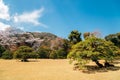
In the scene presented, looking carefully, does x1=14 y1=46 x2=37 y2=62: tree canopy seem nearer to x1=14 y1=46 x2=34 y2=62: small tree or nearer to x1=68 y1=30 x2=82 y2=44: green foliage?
x1=14 y1=46 x2=34 y2=62: small tree

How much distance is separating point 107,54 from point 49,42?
37121mm

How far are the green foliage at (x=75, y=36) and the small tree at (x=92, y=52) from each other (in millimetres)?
19758

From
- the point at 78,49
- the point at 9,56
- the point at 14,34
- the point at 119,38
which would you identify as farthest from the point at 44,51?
the point at 14,34

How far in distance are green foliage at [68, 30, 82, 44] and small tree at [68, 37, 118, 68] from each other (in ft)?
64.8

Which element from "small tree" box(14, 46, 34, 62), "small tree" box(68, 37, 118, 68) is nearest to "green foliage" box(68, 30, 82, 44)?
"small tree" box(14, 46, 34, 62)

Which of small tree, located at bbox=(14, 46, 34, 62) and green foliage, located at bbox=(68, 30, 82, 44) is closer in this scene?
small tree, located at bbox=(14, 46, 34, 62)

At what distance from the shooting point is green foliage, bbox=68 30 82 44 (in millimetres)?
40681

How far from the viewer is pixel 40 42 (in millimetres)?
57031

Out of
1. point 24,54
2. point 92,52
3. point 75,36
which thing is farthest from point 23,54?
point 75,36

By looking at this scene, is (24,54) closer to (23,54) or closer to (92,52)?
(23,54)

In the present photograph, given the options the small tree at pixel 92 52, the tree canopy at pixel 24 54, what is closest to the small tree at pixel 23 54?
the tree canopy at pixel 24 54

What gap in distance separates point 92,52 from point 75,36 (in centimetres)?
2190

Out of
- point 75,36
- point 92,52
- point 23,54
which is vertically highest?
point 75,36

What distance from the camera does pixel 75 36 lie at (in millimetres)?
40875
